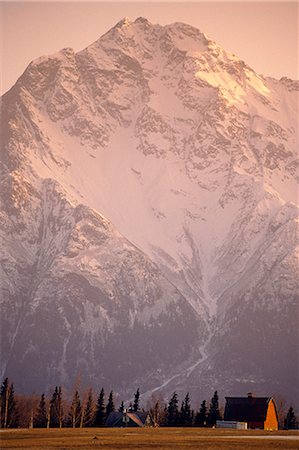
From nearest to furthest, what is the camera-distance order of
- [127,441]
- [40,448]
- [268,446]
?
[40,448]
[268,446]
[127,441]

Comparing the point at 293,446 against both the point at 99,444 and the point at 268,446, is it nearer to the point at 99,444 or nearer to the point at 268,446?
the point at 268,446

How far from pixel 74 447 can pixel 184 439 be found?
25629 millimetres

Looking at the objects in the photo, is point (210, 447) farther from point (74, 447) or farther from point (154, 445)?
point (74, 447)

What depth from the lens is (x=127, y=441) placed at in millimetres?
147125

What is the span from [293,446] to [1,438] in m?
39.2

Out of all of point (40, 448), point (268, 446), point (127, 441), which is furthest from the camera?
point (127, 441)

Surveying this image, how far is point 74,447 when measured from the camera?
13300 cm

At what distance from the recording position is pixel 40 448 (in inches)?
5079

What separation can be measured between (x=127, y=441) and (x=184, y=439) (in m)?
10.7

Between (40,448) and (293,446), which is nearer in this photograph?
(40,448)

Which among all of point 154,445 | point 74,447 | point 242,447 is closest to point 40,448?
point 74,447

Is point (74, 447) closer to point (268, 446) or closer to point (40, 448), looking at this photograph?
point (40, 448)

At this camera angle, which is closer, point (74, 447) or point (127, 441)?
point (74, 447)

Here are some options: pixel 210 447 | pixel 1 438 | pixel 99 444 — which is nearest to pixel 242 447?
pixel 210 447
